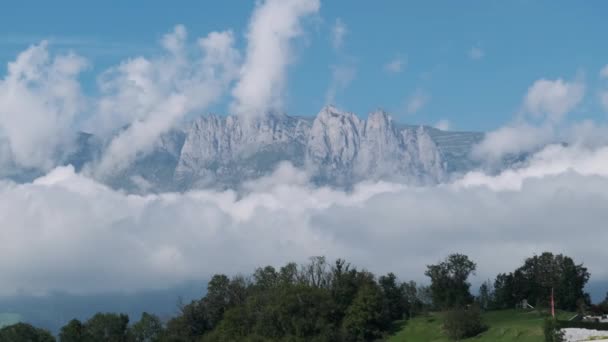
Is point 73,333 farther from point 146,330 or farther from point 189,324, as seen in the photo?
point 189,324

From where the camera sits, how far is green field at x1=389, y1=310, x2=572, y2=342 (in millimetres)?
127000

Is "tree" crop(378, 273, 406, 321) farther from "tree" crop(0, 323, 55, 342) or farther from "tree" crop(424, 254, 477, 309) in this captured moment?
"tree" crop(0, 323, 55, 342)

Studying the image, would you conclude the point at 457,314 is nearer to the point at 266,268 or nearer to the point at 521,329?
the point at 521,329

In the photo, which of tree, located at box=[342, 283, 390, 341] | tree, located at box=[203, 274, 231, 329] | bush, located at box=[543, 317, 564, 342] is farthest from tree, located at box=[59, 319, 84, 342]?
bush, located at box=[543, 317, 564, 342]

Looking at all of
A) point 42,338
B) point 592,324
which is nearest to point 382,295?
point 592,324

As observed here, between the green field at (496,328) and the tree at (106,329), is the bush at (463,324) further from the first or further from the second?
the tree at (106,329)

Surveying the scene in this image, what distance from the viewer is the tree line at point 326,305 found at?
15188cm

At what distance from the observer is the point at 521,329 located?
129m

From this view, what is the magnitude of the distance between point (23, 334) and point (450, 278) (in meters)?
83.5

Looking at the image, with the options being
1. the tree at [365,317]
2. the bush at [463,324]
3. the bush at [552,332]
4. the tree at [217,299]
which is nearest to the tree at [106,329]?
the tree at [217,299]

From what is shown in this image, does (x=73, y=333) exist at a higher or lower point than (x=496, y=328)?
higher

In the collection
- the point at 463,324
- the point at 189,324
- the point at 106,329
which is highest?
the point at 189,324

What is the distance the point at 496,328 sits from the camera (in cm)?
Answer: 13800

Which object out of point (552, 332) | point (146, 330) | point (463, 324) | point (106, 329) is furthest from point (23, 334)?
point (552, 332)
